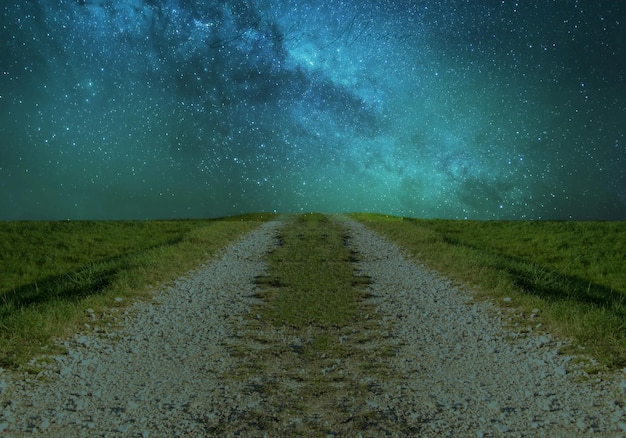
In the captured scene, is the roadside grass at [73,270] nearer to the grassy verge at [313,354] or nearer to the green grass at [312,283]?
the green grass at [312,283]

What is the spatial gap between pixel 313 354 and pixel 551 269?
14.7 metres

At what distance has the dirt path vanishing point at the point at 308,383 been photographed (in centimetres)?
654

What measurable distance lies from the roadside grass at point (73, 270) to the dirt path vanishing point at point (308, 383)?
80cm

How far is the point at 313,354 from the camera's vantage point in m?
9.27

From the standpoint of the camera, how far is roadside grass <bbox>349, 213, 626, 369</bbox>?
9867 mm

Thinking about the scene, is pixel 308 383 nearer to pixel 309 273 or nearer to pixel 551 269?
pixel 309 273

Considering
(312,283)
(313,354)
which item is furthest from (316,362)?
(312,283)

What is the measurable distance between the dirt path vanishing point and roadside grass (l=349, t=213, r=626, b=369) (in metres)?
0.79

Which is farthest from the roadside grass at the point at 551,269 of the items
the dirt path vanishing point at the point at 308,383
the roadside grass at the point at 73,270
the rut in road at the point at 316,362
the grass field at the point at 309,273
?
the roadside grass at the point at 73,270

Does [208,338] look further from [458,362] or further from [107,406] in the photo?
[458,362]

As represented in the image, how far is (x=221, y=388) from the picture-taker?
7664 mm

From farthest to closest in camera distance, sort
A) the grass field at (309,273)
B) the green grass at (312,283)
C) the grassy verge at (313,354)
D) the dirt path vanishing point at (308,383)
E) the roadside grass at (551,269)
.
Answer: the green grass at (312,283) < the grass field at (309,273) < the roadside grass at (551,269) < the grassy verge at (313,354) < the dirt path vanishing point at (308,383)

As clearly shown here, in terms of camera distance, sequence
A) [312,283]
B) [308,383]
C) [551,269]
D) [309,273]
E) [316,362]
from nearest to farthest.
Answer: [308,383] < [316,362] < [312,283] < [309,273] < [551,269]

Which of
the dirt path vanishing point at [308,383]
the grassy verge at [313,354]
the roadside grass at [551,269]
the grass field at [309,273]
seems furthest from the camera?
the grass field at [309,273]
